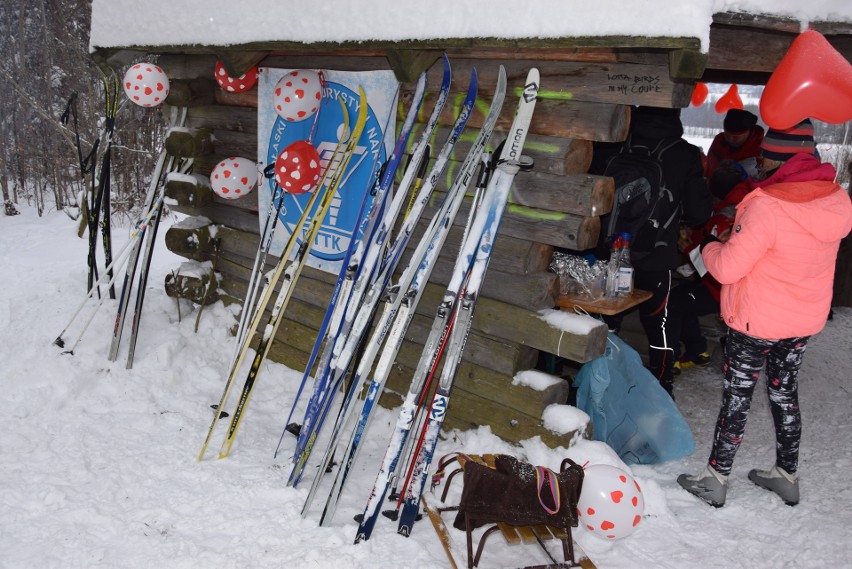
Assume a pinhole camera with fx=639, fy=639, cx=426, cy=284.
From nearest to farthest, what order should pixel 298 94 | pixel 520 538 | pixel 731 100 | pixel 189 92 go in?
pixel 520 538 < pixel 298 94 < pixel 189 92 < pixel 731 100

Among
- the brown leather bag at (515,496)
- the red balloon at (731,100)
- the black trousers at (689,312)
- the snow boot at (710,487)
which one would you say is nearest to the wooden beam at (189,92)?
the brown leather bag at (515,496)

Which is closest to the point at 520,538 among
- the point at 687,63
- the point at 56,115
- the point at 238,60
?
the point at 687,63

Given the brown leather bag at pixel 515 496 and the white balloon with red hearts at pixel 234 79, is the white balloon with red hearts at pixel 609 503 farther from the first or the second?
the white balloon with red hearts at pixel 234 79

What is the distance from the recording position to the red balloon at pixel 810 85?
8.81 feet

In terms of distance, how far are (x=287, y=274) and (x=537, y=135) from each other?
1.70m

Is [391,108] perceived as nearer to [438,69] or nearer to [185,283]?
[438,69]

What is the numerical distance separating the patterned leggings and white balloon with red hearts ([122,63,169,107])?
4209mm

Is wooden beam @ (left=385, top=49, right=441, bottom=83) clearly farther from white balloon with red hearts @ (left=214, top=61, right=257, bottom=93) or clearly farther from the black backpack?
white balloon with red hearts @ (left=214, top=61, right=257, bottom=93)

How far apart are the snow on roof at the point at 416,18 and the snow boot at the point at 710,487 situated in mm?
2198

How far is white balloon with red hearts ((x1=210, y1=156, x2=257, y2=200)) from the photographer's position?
464 centimetres

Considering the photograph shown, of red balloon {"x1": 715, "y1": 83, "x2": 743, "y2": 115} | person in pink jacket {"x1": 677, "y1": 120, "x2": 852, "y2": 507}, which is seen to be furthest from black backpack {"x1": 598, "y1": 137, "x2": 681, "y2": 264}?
red balloon {"x1": 715, "y1": 83, "x2": 743, "y2": 115}

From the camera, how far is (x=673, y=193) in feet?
12.6

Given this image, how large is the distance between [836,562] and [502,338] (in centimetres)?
192

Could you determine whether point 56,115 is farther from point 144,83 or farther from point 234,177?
point 234,177
